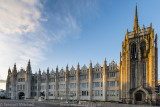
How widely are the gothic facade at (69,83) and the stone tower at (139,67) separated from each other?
6.38 metres

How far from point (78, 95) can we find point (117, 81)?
61.7 feet

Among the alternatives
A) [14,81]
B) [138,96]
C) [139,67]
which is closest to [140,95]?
[138,96]

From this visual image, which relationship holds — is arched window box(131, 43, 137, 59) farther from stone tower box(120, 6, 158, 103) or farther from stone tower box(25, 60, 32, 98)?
stone tower box(25, 60, 32, 98)

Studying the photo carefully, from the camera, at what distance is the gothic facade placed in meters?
60.0

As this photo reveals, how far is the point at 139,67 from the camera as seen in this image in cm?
5097

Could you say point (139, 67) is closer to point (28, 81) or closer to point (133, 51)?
point (133, 51)

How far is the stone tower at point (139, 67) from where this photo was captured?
4816 centimetres

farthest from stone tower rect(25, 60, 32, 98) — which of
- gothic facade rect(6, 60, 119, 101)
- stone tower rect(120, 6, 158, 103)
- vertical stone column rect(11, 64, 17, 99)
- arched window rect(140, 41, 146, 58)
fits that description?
arched window rect(140, 41, 146, 58)

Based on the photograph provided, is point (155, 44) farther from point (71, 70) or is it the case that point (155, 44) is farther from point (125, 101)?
point (71, 70)

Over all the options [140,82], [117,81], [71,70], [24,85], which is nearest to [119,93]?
[117,81]

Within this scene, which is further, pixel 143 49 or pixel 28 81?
pixel 28 81

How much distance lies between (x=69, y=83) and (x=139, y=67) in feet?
109

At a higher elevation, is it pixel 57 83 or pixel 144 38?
pixel 144 38

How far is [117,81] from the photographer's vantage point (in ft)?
191
